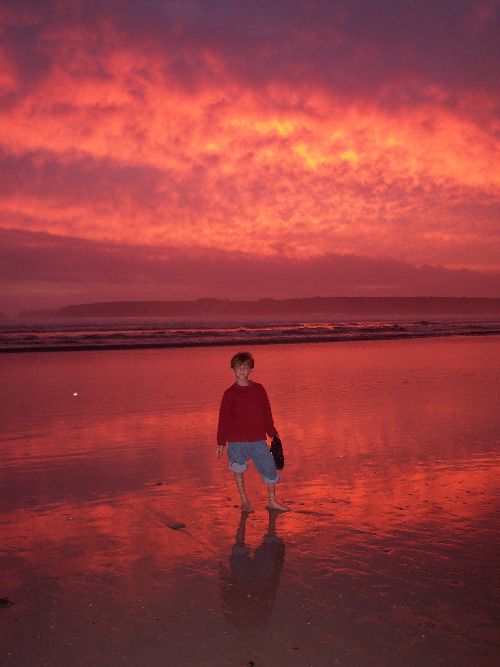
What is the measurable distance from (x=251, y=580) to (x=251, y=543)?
0.75m

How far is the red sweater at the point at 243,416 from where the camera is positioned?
6570 millimetres

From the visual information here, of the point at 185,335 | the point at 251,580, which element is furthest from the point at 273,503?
the point at 185,335

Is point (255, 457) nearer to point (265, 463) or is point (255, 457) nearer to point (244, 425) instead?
point (265, 463)

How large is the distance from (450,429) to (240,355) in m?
4.86

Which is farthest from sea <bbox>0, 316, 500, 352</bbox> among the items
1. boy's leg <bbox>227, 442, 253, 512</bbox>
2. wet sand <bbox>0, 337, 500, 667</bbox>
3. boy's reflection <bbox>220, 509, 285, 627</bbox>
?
boy's reflection <bbox>220, 509, 285, 627</bbox>

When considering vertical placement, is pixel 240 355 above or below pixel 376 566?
above

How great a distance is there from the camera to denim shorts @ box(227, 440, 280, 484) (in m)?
6.51

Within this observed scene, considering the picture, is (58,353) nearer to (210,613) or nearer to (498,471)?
(498,471)

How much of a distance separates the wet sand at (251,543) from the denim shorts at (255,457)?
0.37 m

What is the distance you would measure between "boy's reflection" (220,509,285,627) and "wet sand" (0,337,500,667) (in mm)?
17

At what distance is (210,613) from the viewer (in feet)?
13.9

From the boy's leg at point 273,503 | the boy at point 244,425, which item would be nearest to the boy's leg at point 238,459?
the boy at point 244,425

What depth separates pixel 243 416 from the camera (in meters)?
6.58

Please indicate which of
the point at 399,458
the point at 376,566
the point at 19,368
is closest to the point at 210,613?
the point at 376,566
